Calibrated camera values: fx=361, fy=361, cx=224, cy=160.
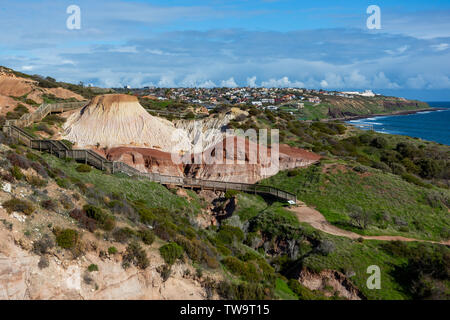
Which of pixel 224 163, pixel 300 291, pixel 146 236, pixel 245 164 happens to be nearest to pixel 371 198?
pixel 245 164

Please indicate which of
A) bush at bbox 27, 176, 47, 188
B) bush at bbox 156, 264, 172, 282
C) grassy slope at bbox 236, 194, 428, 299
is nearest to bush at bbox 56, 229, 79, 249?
bush at bbox 156, 264, 172, 282

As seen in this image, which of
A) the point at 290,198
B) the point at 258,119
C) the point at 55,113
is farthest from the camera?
the point at 258,119

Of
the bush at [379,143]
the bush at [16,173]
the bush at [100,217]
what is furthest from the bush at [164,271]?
the bush at [379,143]

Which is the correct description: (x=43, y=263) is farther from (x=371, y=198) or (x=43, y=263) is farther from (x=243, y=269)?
(x=371, y=198)

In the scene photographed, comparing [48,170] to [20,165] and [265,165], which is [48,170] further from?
[265,165]

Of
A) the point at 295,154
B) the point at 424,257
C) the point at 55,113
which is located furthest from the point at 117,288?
the point at 55,113

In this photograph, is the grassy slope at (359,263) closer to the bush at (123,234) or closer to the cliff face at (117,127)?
the bush at (123,234)

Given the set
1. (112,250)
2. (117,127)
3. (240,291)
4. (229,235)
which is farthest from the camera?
(117,127)
